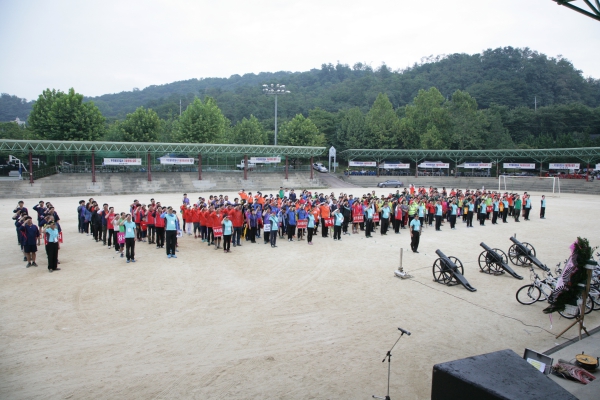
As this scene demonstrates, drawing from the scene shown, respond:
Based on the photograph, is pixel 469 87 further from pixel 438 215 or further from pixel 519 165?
pixel 438 215

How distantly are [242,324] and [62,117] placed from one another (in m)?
46.1

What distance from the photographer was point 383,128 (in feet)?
213

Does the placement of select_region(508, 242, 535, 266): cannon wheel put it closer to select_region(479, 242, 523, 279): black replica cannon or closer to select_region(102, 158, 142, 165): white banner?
select_region(479, 242, 523, 279): black replica cannon

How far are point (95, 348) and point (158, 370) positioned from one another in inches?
61.9

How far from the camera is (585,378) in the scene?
5871 millimetres

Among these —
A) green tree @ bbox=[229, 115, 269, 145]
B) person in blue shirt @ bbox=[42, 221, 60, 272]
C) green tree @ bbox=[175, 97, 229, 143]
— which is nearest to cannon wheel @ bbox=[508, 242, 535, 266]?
person in blue shirt @ bbox=[42, 221, 60, 272]

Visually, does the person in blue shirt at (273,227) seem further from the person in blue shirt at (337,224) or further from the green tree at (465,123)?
the green tree at (465,123)

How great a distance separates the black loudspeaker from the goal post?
4954 cm

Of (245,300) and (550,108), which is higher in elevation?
(550,108)

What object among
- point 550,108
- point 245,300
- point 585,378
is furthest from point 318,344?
point 550,108

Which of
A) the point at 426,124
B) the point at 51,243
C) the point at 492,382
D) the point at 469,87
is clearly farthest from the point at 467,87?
the point at 492,382

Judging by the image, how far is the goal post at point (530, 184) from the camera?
47850 millimetres

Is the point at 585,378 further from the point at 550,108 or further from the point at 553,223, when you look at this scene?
the point at 550,108

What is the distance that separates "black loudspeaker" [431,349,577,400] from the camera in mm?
3066
